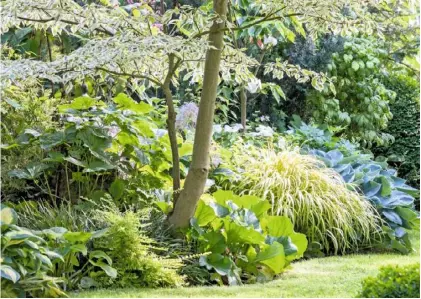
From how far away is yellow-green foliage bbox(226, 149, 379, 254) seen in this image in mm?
4961

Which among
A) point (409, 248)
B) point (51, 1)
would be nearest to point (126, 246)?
point (51, 1)

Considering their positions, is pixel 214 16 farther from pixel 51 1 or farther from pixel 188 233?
pixel 188 233

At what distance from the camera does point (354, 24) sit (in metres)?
4.31

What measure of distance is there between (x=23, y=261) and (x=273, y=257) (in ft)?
5.09

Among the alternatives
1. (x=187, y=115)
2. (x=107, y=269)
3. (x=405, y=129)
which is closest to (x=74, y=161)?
(x=107, y=269)

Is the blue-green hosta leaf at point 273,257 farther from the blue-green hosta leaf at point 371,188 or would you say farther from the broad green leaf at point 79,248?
the blue-green hosta leaf at point 371,188

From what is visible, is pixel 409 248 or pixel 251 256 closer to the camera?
pixel 251 256

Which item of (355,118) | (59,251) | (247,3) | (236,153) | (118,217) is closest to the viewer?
(59,251)

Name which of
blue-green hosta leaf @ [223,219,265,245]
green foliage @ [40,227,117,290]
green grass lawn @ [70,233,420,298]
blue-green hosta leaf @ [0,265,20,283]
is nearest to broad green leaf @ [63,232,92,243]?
green foliage @ [40,227,117,290]

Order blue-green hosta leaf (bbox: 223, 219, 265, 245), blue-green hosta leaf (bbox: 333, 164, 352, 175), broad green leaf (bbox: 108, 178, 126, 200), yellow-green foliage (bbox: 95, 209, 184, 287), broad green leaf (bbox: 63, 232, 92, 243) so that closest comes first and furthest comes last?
broad green leaf (bbox: 63, 232, 92, 243) → yellow-green foliage (bbox: 95, 209, 184, 287) → blue-green hosta leaf (bbox: 223, 219, 265, 245) → broad green leaf (bbox: 108, 178, 126, 200) → blue-green hosta leaf (bbox: 333, 164, 352, 175)

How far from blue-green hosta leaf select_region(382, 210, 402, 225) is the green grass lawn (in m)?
0.49

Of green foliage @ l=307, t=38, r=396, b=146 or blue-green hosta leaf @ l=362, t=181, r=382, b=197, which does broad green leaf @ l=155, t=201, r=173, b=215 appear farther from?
green foliage @ l=307, t=38, r=396, b=146

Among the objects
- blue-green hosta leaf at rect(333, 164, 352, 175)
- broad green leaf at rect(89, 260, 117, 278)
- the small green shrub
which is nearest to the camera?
the small green shrub

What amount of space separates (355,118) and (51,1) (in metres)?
5.15
